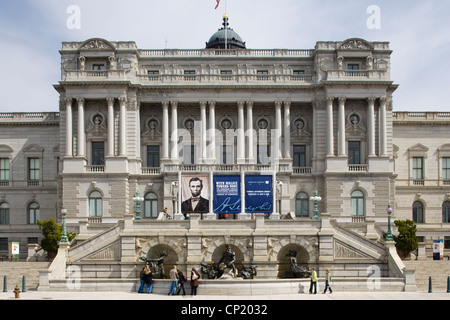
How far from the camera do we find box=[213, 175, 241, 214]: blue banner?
53438mm

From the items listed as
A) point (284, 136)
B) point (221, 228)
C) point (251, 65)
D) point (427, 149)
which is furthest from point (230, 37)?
point (221, 228)

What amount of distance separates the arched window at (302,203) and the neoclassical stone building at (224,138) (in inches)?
6.3

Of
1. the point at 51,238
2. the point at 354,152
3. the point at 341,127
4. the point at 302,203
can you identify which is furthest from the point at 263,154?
the point at 51,238

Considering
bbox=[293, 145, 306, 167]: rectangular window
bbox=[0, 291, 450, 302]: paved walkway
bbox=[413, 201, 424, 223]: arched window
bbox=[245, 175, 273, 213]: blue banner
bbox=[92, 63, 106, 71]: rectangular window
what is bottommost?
bbox=[0, 291, 450, 302]: paved walkway

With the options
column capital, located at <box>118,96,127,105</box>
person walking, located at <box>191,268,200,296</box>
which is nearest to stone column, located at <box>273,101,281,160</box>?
column capital, located at <box>118,96,127,105</box>

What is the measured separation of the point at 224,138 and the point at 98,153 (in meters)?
13.3

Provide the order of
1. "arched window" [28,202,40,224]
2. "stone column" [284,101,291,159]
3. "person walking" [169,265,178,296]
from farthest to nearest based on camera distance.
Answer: "arched window" [28,202,40,224], "stone column" [284,101,291,159], "person walking" [169,265,178,296]

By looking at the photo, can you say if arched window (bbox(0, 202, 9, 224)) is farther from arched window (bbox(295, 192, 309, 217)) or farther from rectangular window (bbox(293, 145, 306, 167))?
rectangular window (bbox(293, 145, 306, 167))

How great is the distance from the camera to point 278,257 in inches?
1800

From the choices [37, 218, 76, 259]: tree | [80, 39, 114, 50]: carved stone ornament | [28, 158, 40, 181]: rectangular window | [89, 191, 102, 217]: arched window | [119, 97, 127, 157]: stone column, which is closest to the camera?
[37, 218, 76, 259]: tree

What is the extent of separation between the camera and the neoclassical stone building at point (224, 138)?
62.5 meters

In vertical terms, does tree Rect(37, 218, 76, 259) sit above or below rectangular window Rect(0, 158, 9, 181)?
below

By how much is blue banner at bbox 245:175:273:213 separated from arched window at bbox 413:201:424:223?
23.3 meters

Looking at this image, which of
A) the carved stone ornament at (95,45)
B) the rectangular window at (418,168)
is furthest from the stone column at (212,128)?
the rectangular window at (418,168)
